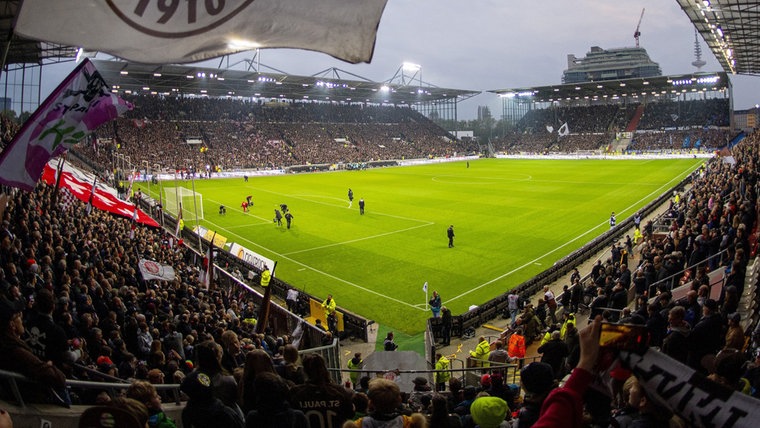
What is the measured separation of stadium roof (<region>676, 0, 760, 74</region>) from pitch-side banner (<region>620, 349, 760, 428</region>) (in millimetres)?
34930

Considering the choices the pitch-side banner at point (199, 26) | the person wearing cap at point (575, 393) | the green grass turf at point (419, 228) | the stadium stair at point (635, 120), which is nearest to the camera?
the person wearing cap at point (575, 393)

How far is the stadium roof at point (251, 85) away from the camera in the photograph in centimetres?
6332

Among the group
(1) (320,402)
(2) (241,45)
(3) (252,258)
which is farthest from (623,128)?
(1) (320,402)

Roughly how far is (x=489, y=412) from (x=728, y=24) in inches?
1594

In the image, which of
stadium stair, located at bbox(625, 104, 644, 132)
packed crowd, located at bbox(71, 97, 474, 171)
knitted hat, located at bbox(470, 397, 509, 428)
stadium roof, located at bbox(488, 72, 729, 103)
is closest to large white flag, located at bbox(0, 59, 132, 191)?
knitted hat, located at bbox(470, 397, 509, 428)

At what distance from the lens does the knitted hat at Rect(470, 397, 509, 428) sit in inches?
176

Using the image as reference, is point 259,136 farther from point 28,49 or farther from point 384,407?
point 384,407

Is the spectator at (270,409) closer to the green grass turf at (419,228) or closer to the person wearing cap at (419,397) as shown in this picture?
the person wearing cap at (419,397)

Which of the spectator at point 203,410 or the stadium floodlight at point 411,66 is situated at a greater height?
the stadium floodlight at point 411,66

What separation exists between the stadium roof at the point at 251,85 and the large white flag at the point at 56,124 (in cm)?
4987

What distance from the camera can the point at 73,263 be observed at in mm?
11867

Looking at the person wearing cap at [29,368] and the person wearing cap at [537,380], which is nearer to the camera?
the person wearing cap at [537,380]

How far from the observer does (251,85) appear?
79312 mm

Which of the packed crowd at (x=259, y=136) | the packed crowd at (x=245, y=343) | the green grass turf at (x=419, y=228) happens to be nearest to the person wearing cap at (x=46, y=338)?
the packed crowd at (x=245, y=343)
